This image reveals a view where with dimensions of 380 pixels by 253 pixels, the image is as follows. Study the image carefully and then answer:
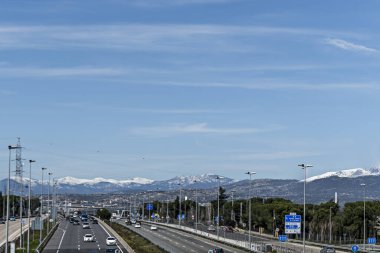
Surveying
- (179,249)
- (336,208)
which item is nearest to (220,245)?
(179,249)

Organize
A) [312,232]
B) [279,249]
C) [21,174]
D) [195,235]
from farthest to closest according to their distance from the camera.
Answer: [312,232], [195,235], [21,174], [279,249]

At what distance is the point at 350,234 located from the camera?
6929 inches

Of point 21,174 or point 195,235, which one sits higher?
point 21,174

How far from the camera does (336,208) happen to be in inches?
7657

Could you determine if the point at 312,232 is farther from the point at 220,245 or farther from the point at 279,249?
the point at 279,249

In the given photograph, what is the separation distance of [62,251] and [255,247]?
Answer: 2720 centimetres

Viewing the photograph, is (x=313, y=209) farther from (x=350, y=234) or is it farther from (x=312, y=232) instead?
(x=350, y=234)

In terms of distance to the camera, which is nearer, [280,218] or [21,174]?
[21,174]

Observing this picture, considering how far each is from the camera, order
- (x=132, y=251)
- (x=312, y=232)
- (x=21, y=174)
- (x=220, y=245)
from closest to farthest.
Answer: (x=132, y=251) → (x=21, y=174) → (x=220, y=245) → (x=312, y=232)

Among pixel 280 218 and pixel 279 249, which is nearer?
pixel 279 249

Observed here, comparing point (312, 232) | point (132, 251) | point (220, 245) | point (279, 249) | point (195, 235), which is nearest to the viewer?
point (132, 251)

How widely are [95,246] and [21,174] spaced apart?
16.0 metres

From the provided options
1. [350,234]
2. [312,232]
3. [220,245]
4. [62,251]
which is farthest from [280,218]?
[62,251]

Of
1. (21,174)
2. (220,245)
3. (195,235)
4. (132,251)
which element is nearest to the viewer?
(132,251)
